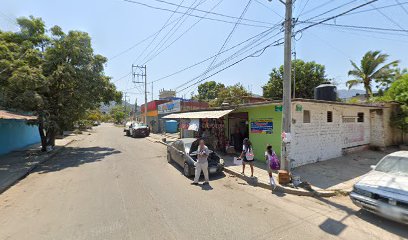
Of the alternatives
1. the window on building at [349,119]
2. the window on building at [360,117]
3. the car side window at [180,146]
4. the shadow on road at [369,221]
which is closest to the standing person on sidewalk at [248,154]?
the car side window at [180,146]

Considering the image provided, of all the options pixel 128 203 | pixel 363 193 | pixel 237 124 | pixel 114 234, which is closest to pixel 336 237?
pixel 363 193

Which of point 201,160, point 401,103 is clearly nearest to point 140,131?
point 201,160

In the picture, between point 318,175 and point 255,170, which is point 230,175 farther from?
point 318,175

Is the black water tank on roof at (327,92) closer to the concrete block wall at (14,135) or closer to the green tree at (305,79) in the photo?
the green tree at (305,79)

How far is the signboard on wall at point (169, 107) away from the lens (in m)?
28.9

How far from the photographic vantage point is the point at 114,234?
4.50 m

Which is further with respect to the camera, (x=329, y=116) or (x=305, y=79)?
(x=305, y=79)

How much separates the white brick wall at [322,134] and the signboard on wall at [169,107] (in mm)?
19227

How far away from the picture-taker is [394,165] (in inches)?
242

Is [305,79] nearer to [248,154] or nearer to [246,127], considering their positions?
[246,127]

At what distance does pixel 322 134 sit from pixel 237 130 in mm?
5146

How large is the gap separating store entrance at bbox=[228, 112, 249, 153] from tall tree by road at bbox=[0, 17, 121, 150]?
10.2 meters

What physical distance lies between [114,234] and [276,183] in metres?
5.44

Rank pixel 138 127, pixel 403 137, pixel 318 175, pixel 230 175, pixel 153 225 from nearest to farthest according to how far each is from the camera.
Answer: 1. pixel 153 225
2. pixel 318 175
3. pixel 230 175
4. pixel 403 137
5. pixel 138 127
